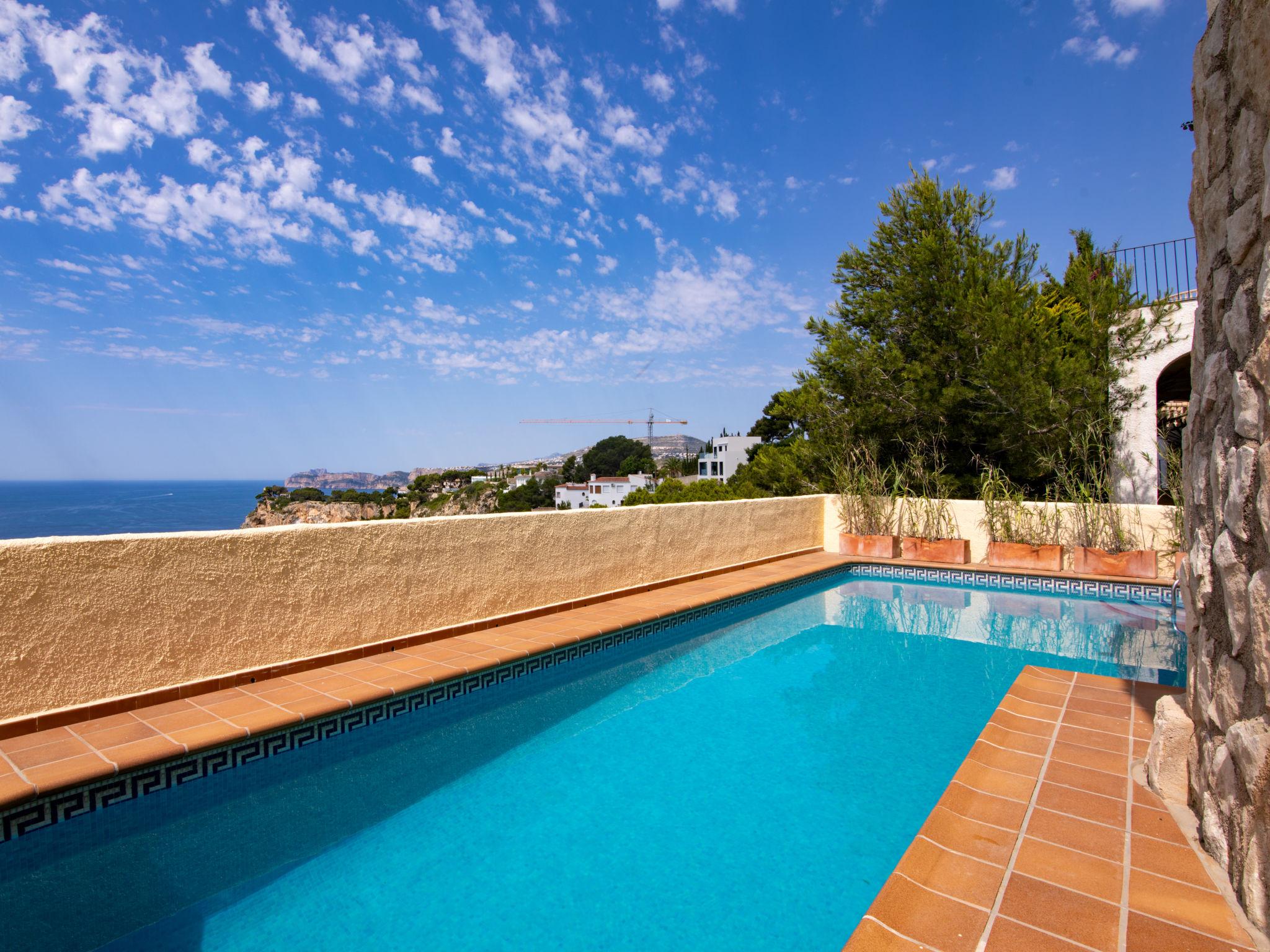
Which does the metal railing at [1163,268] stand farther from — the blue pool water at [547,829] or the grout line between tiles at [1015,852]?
the grout line between tiles at [1015,852]

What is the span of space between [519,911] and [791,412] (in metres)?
12.6

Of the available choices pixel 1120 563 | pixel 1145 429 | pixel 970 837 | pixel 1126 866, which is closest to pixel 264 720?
pixel 970 837

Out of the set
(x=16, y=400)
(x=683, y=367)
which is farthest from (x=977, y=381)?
(x=16, y=400)

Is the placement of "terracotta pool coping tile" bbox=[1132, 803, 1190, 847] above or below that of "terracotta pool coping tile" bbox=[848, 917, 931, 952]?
above

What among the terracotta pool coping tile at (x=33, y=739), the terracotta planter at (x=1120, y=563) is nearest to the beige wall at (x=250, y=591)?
the terracotta pool coping tile at (x=33, y=739)

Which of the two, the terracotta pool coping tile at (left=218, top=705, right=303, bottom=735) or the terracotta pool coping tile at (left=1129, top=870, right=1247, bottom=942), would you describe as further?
the terracotta pool coping tile at (left=218, top=705, right=303, bottom=735)

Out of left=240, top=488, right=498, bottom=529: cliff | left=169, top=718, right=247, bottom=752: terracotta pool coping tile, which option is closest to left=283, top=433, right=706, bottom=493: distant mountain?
left=240, top=488, right=498, bottom=529: cliff

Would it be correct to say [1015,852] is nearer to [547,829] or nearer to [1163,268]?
[547,829]

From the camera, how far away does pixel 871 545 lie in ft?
30.9

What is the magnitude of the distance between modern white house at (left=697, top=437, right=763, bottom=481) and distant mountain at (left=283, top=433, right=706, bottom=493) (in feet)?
35.1

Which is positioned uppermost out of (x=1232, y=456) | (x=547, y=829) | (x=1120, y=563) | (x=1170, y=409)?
(x=1170, y=409)

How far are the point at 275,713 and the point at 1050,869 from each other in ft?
10.8

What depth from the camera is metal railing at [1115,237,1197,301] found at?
10.0 meters

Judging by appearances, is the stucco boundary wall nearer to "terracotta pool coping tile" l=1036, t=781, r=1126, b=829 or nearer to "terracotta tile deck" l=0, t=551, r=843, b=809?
"terracotta tile deck" l=0, t=551, r=843, b=809
